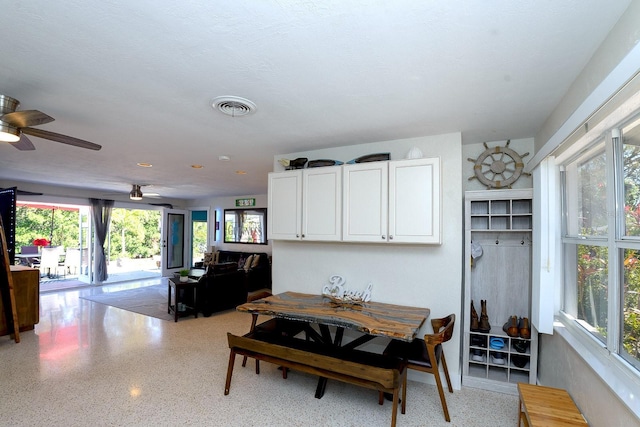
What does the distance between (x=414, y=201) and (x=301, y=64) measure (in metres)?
1.54

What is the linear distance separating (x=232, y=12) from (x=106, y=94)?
1396 millimetres

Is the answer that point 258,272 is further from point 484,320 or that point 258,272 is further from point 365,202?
point 484,320

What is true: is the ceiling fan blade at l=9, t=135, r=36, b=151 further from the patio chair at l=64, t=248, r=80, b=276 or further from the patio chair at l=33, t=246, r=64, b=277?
the patio chair at l=64, t=248, r=80, b=276

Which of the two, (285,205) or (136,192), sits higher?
(136,192)

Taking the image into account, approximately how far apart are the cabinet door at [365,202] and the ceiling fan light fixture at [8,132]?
2.56 m

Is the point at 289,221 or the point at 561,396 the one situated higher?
the point at 289,221

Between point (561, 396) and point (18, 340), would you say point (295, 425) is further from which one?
point (18, 340)

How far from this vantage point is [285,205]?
11.0ft

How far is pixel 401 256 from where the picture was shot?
3.08 metres

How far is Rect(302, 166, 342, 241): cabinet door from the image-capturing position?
3.06 metres

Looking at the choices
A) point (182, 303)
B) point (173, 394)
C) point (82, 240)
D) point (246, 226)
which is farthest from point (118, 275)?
point (173, 394)

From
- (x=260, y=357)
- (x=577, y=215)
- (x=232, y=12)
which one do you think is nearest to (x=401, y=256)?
(x=577, y=215)

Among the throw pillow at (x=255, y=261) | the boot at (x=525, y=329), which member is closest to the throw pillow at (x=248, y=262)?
the throw pillow at (x=255, y=261)

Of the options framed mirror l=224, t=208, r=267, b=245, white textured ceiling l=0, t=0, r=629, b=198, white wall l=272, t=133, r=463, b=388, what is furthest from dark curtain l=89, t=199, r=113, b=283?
white wall l=272, t=133, r=463, b=388
